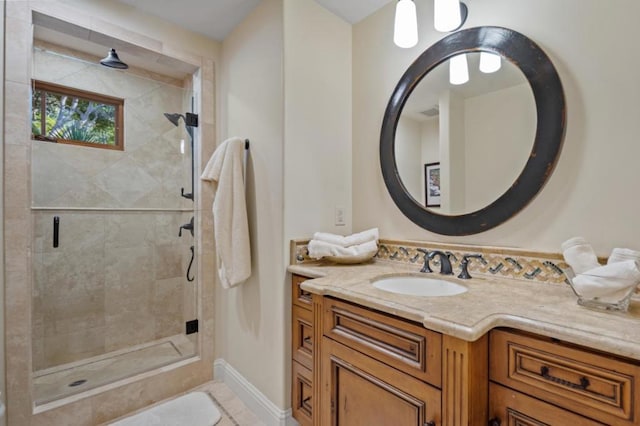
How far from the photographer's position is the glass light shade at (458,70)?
1.41 meters

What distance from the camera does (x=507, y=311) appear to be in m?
0.85

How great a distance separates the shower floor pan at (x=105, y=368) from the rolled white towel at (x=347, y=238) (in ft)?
4.39

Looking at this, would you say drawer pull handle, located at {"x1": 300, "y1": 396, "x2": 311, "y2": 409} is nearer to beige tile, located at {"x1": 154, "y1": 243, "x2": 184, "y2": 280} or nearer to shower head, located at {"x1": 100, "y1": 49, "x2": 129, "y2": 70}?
beige tile, located at {"x1": 154, "y1": 243, "x2": 184, "y2": 280}

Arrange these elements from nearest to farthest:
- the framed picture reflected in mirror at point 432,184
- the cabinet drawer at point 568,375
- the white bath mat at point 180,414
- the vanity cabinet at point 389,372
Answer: the cabinet drawer at point 568,375 → the vanity cabinet at point 389,372 → the framed picture reflected in mirror at point 432,184 → the white bath mat at point 180,414

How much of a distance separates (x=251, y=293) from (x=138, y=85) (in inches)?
81.7

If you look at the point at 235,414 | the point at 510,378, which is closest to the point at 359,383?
the point at 510,378

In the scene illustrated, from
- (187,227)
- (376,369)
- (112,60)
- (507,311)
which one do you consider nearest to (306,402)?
Answer: (376,369)

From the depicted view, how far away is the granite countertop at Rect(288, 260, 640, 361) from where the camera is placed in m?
0.70

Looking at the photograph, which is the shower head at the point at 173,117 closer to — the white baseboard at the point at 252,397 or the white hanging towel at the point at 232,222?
the white hanging towel at the point at 232,222

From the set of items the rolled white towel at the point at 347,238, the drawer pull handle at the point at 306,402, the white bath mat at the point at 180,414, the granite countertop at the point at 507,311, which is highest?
the rolled white towel at the point at 347,238

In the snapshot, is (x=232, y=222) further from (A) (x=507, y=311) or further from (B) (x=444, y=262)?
(A) (x=507, y=311)

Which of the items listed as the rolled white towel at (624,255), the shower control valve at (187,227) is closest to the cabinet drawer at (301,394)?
the rolled white towel at (624,255)

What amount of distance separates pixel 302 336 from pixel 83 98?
2510mm

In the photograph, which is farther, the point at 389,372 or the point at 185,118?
the point at 185,118
